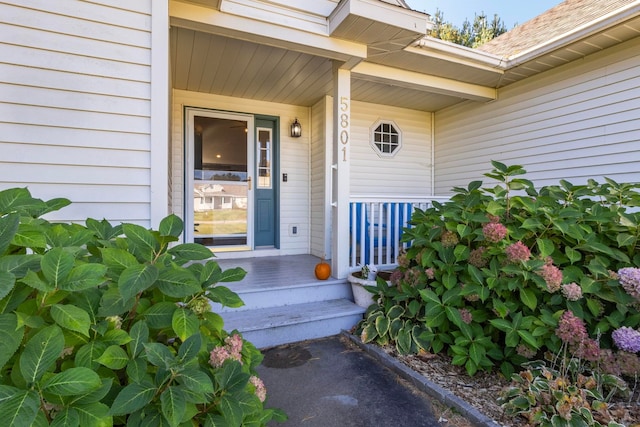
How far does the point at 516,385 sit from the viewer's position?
1904 millimetres

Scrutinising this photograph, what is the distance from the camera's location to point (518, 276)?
212 cm

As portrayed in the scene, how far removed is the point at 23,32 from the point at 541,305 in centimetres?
365

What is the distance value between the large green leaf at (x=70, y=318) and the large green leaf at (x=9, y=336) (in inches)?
2.3

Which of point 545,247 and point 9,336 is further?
point 545,247

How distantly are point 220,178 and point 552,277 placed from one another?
4.03 meters

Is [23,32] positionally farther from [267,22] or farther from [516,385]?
[516,385]

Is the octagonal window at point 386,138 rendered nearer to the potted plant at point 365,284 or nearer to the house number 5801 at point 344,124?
the house number 5801 at point 344,124

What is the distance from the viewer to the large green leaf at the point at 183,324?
2.59ft

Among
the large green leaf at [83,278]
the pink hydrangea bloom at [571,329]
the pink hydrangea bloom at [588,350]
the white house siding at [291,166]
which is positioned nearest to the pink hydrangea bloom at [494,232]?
the pink hydrangea bloom at [571,329]

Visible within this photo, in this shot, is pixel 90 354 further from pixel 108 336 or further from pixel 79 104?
pixel 79 104

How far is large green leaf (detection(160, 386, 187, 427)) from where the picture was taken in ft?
2.20

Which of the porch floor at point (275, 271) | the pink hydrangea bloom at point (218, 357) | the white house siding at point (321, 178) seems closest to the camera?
the pink hydrangea bloom at point (218, 357)

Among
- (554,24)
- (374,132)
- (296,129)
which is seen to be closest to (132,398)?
(296,129)

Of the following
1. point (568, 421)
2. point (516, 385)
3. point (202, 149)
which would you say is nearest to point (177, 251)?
point (568, 421)
